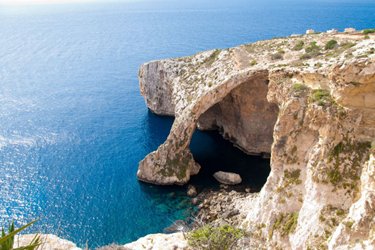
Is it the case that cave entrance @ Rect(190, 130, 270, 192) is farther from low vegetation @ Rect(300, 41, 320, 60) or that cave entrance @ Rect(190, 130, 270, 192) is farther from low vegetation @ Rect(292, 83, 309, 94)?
low vegetation @ Rect(300, 41, 320, 60)

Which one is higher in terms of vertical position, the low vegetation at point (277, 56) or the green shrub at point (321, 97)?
the low vegetation at point (277, 56)

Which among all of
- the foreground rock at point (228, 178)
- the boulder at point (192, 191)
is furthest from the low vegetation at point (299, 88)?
the boulder at point (192, 191)

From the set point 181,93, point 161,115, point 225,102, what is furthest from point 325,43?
point 161,115

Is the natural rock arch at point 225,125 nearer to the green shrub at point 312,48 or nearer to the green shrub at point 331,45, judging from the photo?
the green shrub at point 312,48

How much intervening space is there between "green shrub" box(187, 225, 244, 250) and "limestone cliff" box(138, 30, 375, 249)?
373cm

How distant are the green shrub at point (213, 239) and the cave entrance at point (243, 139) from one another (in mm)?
18743

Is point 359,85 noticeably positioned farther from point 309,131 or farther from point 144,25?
point 144,25

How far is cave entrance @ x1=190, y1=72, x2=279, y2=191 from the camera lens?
52.5 m

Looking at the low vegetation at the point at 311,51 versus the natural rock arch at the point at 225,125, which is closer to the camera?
the low vegetation at the point at 311,51

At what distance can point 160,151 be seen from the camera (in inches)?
1997

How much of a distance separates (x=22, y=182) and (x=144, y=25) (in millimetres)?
156182

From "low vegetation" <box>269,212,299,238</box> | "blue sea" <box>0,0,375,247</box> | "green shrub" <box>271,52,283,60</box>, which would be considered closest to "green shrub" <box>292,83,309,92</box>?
"low vegetation" <box>269,212,299,238</box>

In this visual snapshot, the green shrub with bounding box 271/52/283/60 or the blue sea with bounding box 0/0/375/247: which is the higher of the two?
the green shrub with bounding box 271/52/283/60

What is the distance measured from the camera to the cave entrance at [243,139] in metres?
52.5
